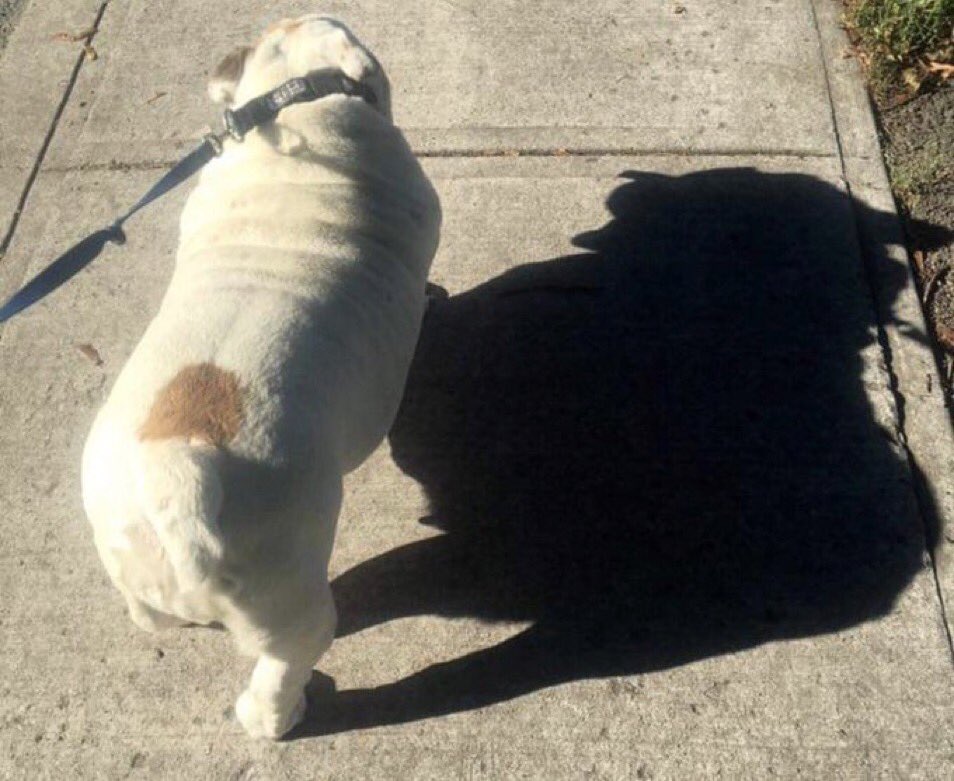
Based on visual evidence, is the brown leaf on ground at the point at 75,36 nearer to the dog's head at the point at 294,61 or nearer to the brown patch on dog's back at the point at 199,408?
the dog's head at the point at 294,61

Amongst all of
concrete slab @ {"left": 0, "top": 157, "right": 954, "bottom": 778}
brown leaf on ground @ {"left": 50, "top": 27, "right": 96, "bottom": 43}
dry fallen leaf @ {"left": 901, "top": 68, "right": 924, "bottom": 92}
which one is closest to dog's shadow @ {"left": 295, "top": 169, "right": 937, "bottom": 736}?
concrete slab @ {"left": 0, "top": 157, "right": 954, "bottom": 778}

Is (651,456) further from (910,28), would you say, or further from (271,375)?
(910,28)

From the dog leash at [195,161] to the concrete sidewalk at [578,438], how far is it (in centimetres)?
85

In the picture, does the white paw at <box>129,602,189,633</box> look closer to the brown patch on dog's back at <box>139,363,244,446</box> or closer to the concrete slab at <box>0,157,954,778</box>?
the brown patch on dog's back at <box>139,363,244,446</box>

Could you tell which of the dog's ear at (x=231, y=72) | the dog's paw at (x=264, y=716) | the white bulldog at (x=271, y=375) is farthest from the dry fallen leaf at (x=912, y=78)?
the dog's paw at (x=264, y=716)

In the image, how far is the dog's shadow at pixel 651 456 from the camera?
3508 mm

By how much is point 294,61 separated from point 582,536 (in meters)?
1.76

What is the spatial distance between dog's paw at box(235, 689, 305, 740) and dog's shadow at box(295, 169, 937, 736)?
0.07 metres

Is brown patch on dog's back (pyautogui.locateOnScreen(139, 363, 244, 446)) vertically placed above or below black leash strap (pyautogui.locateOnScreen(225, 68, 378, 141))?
below

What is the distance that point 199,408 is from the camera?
265 cm

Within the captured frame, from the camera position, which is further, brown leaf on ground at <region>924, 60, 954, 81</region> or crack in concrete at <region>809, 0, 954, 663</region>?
brown leaf on ground at <region>924, 60, 954, 81</region>

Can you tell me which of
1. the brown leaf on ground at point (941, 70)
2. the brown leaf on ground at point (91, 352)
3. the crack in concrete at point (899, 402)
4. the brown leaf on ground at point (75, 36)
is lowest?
the brown leaf on ground at point (91, 352)

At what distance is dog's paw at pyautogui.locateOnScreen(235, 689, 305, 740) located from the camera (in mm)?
3211

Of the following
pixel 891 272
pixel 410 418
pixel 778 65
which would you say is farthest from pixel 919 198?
pixel 410 418
